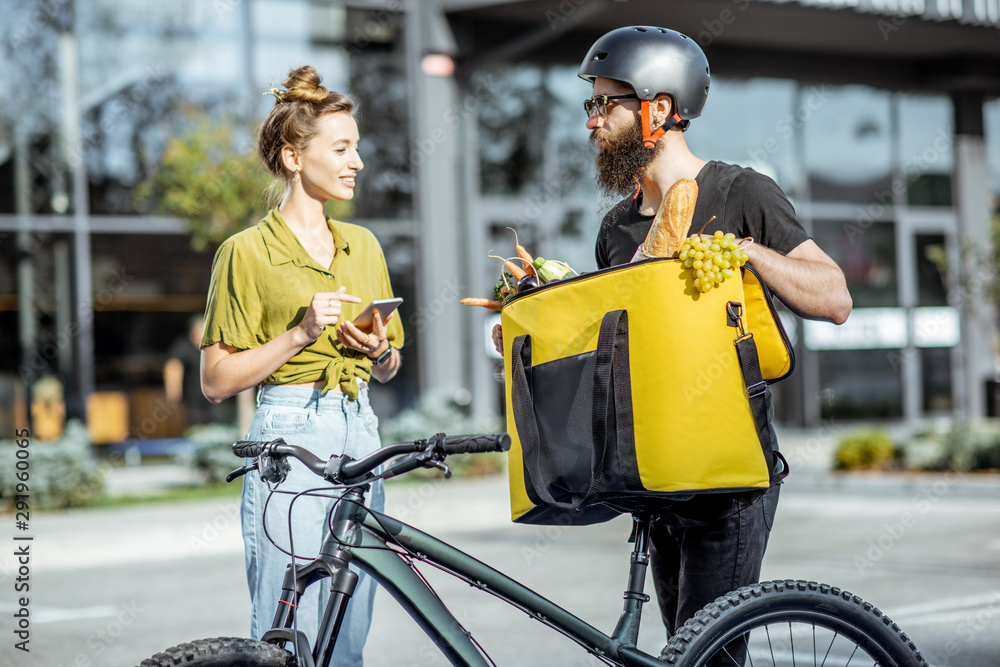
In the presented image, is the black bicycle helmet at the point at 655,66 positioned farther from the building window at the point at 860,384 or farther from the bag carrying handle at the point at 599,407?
the building window at the point at 860,384

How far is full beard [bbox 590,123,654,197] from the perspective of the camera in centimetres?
277

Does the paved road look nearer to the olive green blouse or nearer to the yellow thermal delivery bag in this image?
the olive green blouse

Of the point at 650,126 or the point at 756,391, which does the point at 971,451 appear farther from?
the point at 756,391

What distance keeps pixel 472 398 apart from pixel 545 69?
4.90 meters

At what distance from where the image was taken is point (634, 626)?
2602mm

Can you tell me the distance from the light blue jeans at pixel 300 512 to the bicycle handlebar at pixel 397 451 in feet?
1.64

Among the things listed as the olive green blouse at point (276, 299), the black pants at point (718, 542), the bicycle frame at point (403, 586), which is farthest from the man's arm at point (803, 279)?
the olive green blouse at point (276, 299)

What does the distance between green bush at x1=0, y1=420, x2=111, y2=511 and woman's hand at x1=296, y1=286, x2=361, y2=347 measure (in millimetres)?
8440

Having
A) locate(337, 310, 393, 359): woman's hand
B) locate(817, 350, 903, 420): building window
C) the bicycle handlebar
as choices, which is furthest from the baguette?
locate(817, 350, 903, 420): building window

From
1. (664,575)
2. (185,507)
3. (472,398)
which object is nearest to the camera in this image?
(664,575)

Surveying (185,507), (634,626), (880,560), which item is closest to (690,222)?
(634,626)

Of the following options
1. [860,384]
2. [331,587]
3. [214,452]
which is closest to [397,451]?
[331,587]

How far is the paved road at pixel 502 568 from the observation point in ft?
19.0

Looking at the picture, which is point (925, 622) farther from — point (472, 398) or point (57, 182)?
point (57, 182)
